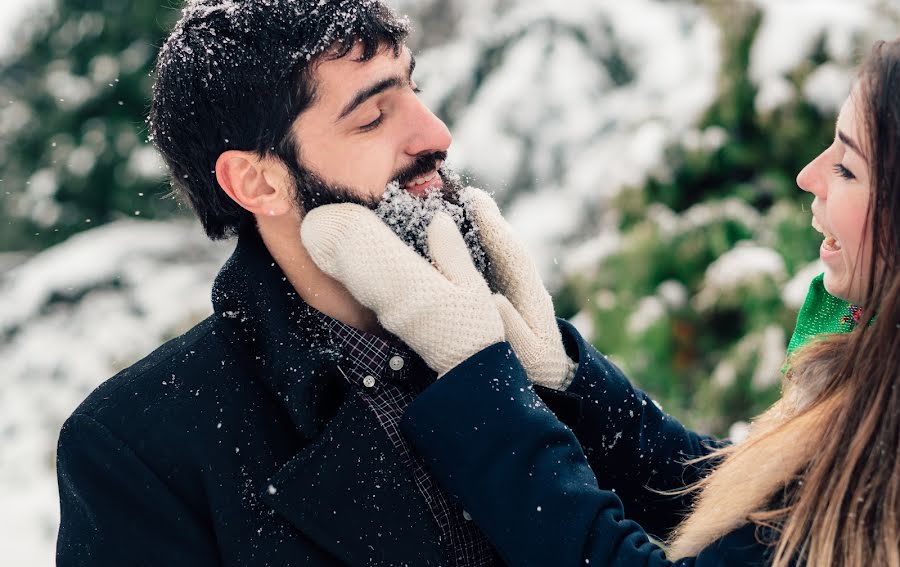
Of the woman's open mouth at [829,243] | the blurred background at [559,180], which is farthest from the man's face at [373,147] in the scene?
the blurred background at [559,180]

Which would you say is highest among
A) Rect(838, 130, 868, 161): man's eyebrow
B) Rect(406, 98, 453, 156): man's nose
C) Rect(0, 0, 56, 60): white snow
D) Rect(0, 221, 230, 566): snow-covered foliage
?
Rect(0, 0, 56, 60): white snow

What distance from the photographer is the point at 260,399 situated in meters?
1.66

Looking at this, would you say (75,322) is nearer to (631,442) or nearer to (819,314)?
(631,442)

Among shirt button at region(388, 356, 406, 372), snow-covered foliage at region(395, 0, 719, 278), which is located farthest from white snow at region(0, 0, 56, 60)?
shirt button at region(388, 356, 406, 372)

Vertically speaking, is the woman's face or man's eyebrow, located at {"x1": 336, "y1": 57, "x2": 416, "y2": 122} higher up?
man's eyebrow, located at {"x1": 336, "y1": 57, "x2": 416, "y2": 122}

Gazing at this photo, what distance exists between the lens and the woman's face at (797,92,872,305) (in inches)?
49.8

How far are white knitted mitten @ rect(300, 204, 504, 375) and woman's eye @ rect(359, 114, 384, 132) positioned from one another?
7.6 inches

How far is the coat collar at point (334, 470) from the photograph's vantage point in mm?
1558

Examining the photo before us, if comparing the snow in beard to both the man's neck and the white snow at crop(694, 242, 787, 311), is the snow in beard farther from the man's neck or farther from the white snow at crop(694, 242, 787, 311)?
the white snow at crop(694, 242, 787, 311)

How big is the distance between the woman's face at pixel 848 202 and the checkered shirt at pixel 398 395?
0.74 metres

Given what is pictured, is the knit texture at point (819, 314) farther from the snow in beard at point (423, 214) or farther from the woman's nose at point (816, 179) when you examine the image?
the snow in beard at point (423, 214)

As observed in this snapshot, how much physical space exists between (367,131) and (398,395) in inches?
20.3

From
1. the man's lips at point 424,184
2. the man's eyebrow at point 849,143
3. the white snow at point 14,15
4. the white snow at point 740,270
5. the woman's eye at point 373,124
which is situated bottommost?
the white snow at point 740,270

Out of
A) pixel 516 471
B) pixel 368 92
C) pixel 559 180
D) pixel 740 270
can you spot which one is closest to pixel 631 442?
pixel 516 471
